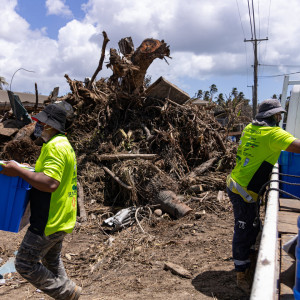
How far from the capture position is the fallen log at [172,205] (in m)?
6.59

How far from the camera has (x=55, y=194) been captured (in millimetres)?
2924

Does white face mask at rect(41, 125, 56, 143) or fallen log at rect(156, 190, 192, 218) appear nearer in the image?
white face mask at rect(41, 125, 56, 143)

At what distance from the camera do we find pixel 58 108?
3016 millimetres

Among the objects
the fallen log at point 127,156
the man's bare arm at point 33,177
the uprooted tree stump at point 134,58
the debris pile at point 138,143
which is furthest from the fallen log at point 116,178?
the man's bare arm at point 33,177

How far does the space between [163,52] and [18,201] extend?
624 cm

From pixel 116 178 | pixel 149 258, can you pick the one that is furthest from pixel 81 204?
pixel 149 258

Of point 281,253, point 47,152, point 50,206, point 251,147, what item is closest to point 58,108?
point 47,152

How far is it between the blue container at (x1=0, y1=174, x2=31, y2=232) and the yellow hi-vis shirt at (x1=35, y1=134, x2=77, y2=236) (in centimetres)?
22

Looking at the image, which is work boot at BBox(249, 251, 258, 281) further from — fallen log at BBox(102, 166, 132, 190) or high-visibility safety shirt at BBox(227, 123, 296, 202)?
fallen log at BBox(102, 166, 132, 190)

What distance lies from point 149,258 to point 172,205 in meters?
1.88

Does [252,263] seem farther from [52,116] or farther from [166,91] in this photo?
[166,91]

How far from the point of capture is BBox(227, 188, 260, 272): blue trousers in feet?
11.4

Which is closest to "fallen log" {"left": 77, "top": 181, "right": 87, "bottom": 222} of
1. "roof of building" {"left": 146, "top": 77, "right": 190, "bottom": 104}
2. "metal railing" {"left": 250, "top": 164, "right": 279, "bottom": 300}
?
"roof of building" {"left": 146, "top": 77, "right": 190, "bottom": 104}

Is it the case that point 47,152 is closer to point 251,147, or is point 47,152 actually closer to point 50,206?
point 50,206
